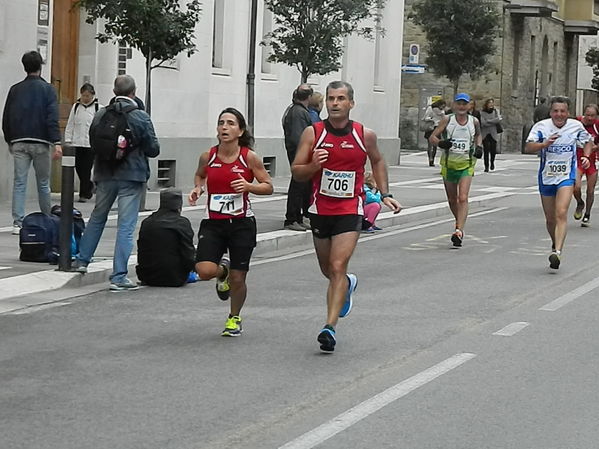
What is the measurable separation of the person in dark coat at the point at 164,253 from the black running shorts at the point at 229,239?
2.82 meters

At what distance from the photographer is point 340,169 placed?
9.95m

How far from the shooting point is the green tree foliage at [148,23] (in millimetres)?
18641

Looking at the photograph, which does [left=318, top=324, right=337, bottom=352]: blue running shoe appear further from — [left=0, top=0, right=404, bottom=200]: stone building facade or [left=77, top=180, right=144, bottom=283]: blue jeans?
[left=0, top=0, right=404, bottom=200]: stone building facade

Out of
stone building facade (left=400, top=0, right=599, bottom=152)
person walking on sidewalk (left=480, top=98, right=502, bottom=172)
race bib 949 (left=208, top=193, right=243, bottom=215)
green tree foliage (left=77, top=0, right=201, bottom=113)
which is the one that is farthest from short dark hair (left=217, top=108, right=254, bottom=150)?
stone building facade (left=400, top=0, right=599, bottom=152)

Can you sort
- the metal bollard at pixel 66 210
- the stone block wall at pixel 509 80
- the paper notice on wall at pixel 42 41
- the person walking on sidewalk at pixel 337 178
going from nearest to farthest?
the person walking on sidewalk at pixel 337 178, the metal bollard at pixel 66 210, the paper notice on wall at pixel 42 41, the stone block wall at pixel 509 80

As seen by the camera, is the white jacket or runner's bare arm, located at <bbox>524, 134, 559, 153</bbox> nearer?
runner's bare arm, located at <bbox>524, 134, 559, 153</bbox>

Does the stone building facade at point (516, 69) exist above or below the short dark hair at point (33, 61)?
above

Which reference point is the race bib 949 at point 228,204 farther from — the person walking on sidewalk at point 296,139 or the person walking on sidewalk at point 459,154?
the person walking on sidewalk at point 296,139

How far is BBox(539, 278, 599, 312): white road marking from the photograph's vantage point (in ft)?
40.3

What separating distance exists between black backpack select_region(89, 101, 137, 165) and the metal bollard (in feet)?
1.74

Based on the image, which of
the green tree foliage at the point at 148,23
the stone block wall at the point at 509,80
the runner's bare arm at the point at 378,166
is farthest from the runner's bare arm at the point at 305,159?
the stone block wall at the point at 509,80

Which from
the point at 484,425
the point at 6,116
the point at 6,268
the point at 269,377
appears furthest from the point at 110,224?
the point at 484,425

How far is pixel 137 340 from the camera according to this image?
10219 millimetres

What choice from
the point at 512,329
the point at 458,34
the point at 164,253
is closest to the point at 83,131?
the point at 164,253
